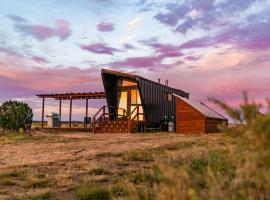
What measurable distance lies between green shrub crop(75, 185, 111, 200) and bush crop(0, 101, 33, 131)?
82.8 feet

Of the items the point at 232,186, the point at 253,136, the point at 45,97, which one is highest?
the point at 45,97

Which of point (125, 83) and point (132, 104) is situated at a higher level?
point (125, 83)

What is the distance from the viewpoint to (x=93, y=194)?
27.4 ft

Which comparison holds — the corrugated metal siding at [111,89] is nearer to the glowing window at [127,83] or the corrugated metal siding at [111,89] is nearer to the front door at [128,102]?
the front door at [128,102]

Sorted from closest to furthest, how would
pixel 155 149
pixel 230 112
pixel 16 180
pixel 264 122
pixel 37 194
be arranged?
pixel 264 122 < pixel 230 112 < pixel 37 194 < pixel 16 180 < pixel 155 149

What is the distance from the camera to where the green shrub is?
832 cm

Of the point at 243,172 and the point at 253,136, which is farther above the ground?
the point at 253,136

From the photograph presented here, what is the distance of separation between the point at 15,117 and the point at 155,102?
1095 centimetres

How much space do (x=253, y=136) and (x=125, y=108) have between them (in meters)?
30.5

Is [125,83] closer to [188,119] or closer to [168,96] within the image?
[168,96]

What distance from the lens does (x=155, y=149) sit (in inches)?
643

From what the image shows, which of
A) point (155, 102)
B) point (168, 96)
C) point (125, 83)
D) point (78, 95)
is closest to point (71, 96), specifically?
point (78, 95)

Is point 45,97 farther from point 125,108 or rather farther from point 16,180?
point 16,180

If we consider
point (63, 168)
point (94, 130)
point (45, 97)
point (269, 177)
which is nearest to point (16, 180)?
point (63, 168)
